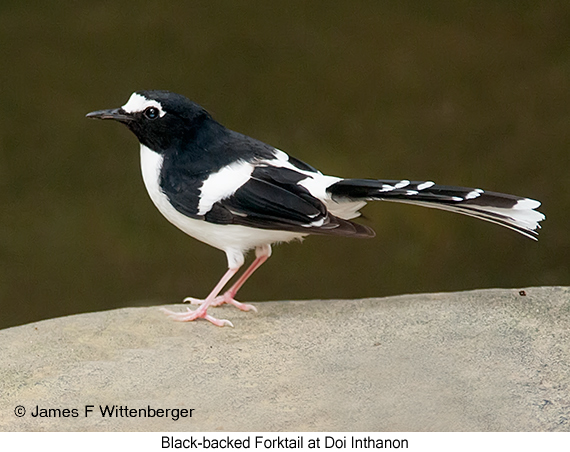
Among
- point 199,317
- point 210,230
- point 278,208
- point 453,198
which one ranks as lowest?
point 199,317

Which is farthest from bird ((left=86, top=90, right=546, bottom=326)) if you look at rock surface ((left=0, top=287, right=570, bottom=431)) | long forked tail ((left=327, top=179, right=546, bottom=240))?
rock surface ((left=0, top=287, right=570, bottom=431))

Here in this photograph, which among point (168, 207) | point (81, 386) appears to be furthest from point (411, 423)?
point (168, 207)

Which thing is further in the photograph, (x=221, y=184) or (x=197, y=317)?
(x=197, y=317)

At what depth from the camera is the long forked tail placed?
2.43 m

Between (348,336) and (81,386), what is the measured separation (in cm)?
81

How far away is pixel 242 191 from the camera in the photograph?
2.50 meters

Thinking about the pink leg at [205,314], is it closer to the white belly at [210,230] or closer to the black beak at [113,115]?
the white belly at [210,230]

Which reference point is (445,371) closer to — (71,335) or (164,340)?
(164,340)

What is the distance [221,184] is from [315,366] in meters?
0.63

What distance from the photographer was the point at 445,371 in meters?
2.27

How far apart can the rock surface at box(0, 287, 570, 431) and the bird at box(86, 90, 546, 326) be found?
0.24 metres

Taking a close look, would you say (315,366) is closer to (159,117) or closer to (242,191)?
(242,191)

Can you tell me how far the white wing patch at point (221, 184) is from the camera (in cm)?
252

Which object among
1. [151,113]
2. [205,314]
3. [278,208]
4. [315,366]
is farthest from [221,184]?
[315,366]
